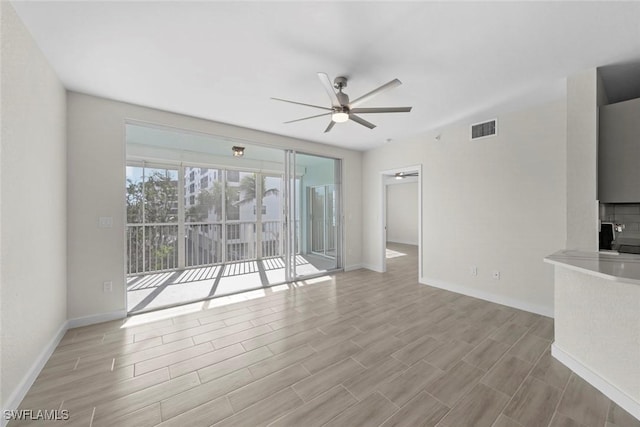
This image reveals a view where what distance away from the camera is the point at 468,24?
1.69 metres

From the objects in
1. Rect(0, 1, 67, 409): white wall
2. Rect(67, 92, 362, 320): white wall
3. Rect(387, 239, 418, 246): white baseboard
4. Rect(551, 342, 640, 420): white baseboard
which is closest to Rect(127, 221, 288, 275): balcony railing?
Rect(67, 92, 362, 320): white wall

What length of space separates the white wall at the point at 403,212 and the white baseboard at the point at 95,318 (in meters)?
8.26

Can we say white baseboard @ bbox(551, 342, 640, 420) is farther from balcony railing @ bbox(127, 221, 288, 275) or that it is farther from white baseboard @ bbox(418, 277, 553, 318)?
balcony railing @ bbox(127, 221, 288, 275)

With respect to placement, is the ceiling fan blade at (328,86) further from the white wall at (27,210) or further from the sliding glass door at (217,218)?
the sliding glass door at (217,218)

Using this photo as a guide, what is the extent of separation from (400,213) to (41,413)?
365 inches

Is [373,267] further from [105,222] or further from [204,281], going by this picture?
[105,222]

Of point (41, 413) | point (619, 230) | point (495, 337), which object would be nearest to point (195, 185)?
point (41, 413)

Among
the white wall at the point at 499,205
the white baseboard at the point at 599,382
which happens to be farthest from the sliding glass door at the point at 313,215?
the white baseboard at the point at 599,382

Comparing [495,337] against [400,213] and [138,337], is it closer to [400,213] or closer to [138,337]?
[138,337]

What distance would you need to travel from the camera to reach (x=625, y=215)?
8.29ft

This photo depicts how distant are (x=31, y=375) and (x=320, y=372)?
2173 mm

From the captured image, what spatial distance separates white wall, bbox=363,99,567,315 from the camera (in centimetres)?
290

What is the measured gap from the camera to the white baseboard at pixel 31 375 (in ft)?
4.99

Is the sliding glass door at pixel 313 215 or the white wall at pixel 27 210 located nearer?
the white wall at pixel 27 210
